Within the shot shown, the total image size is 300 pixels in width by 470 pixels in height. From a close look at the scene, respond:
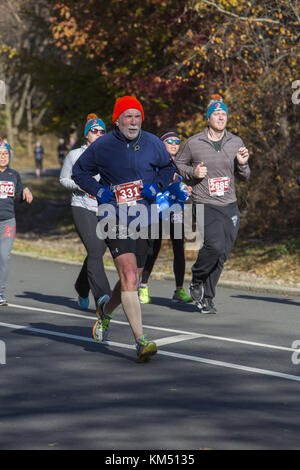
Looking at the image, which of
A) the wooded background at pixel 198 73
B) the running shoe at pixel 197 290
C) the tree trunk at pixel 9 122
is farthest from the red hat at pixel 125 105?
the tree trunk at pixel 9 122

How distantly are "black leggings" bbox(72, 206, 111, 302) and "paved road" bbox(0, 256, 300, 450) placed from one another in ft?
1.35

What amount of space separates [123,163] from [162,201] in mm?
461

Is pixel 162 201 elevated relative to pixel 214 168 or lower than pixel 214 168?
lower

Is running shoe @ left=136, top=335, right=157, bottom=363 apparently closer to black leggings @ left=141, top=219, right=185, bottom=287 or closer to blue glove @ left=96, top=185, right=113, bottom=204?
blue glove @ left=96, top=185, right=113, bottom=204

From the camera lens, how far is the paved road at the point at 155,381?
4945 millimetres

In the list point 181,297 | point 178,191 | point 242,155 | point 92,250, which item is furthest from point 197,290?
point 178,191

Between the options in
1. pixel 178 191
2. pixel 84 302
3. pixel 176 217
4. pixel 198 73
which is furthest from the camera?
pixel 198 73

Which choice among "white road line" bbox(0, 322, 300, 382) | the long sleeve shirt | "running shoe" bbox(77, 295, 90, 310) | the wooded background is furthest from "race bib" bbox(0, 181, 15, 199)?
the wooded background

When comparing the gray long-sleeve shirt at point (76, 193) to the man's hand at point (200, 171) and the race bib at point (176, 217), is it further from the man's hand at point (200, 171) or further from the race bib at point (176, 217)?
the race bib at point (176, 217)

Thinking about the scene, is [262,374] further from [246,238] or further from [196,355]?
[246,238]

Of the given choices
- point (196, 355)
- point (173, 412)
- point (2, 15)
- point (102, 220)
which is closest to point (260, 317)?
point (196, 355)

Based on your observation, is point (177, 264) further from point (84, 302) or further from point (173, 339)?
point (173, 339)

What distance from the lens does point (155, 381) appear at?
20.6 ft
